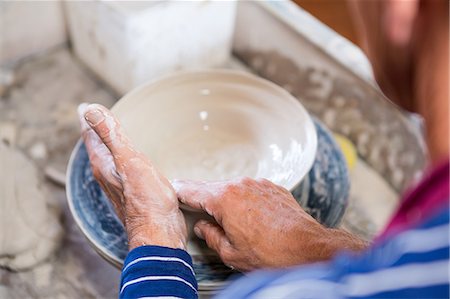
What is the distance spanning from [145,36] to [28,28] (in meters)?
0.35

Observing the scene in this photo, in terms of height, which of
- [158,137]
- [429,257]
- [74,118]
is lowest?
[74,118]

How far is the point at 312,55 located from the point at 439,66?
0.78m

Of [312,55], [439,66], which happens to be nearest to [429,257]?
[439,66]

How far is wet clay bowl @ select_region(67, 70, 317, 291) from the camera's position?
93 centimetres

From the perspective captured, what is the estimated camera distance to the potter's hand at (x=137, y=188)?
79 cm

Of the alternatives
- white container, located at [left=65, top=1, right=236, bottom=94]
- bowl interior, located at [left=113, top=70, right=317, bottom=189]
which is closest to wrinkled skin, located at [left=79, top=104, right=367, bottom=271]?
bowl interior, located at [left=113, top=70, right=317, bottom=189]

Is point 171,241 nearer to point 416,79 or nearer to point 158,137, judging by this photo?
point 158,137

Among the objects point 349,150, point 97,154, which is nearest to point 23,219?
point 97,154

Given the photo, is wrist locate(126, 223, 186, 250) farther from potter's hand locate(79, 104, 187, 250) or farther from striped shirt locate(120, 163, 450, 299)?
striped shirt locate(120, 163, 450, 299)

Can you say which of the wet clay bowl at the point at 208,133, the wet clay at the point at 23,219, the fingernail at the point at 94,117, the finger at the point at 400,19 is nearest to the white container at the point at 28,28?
the wet clay at the point at 23,219

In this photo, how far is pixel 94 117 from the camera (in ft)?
2.67

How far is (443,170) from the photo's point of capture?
0.44m

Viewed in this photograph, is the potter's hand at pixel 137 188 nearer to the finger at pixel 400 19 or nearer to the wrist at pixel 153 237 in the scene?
the wrist at pixel 153 237

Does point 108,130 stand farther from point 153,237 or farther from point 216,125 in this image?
point 216,125
